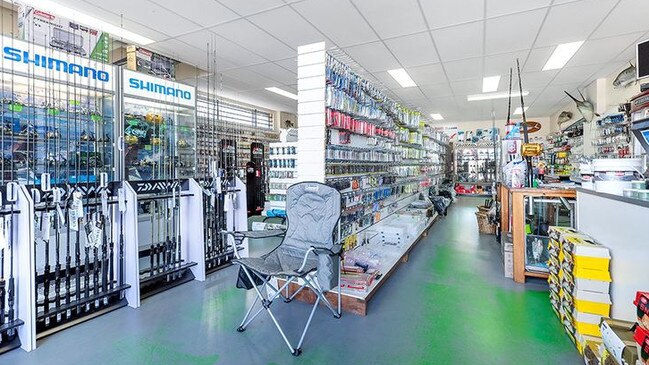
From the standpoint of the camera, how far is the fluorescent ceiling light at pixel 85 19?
3680mm

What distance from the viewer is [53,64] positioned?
2.82 metres

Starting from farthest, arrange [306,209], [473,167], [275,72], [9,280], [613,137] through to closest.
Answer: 1. [473,167]
2. [275,72]
3. [613,137]
4. [306,209]
5. [9,280]

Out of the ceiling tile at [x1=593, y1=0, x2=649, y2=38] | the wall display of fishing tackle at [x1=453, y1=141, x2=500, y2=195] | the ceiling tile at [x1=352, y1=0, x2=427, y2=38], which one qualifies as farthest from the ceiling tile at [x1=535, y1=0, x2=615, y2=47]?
the wall display of fishing tackle at [x1=453, y1=141, x2=500, y2=195]

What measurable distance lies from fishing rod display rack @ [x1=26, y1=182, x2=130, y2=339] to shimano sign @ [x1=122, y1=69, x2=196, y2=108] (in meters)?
1.08

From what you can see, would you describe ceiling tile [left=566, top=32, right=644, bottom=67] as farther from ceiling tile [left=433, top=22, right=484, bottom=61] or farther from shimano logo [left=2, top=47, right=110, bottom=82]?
shimano logo [left=2, top=47, right=110, bottom=82]

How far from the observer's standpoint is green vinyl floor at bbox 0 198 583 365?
2.10 metres

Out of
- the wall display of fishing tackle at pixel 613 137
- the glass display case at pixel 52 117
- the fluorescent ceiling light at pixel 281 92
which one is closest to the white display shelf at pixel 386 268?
the glass display case at pixel 52 117

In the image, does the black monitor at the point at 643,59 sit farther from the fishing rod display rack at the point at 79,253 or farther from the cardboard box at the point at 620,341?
the fishing rod display rack at the point at 79,253

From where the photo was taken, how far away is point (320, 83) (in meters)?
2.98

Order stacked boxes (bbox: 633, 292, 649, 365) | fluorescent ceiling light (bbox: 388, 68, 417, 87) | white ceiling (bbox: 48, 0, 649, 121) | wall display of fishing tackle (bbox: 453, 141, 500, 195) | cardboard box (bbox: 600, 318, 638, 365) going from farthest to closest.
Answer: wall display of fishing tackle (bbox: 453, 141, 500, 195) → fluorescent ceiling light (bbox: 388, 68, 417, 87) → white ceiling (bbox: 48, 0, 649, 121) → cardboard box (bbox: 600, 318, 638, 365) → stacked boxes (bbox: 633, 292, 649, 365)

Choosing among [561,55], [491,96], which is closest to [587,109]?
[491,96]

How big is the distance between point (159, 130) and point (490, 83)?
695cm

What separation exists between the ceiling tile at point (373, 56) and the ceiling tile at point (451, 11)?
1.00 metres

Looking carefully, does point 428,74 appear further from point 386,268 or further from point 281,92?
point 386,268
